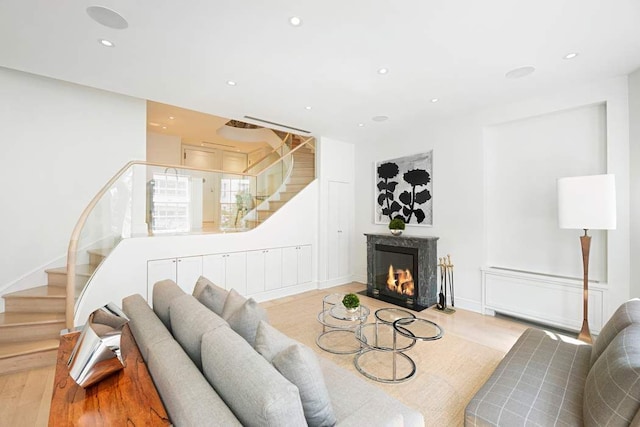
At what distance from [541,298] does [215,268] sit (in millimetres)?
4426

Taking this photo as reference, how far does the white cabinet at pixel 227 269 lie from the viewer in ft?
13.6

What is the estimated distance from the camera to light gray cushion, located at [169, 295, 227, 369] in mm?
1479

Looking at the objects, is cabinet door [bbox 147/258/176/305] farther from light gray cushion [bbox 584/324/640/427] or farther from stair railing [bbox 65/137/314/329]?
light gray cushion [bbox 584/324/640/427]

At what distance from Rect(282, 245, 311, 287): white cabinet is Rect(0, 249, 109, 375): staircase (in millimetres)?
2597

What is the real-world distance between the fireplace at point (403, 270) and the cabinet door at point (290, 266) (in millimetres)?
1340

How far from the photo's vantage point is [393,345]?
2.48 meters

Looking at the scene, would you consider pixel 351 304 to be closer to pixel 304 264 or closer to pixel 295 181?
pixel 304 264

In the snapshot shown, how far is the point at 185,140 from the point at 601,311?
339 inches

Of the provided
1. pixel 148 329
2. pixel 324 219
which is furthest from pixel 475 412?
pixel 324 219

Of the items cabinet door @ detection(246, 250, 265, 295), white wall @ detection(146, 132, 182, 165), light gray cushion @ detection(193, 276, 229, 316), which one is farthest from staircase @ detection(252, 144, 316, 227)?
white wall @ detection(146, 132, 182, 165)

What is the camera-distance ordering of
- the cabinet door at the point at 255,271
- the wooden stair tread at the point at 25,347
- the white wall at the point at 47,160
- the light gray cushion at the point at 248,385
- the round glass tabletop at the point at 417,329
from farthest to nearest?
the cabinet door at the point at 255,271
the white wall at the point at 47,160
the wooden stair tread at the point at 25,347
the round glass tabletop at the point at 417,329
the light gray cushion at the point at 248,385

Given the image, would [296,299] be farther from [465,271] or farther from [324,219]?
[465,271]

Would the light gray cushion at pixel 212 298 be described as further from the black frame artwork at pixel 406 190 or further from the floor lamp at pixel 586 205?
the black frame artwork at pixel 406 190

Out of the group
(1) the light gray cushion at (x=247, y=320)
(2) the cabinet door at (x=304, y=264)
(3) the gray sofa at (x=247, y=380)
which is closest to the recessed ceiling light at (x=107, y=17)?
(3) the gray sofa at (x=247, y=380)
